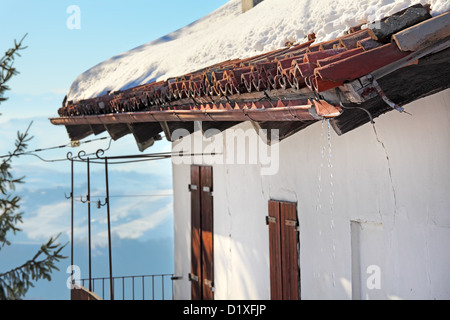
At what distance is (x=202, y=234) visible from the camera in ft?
29.2

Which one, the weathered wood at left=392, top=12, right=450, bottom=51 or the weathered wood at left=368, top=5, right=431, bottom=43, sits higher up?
the weathered wood at left=368, top=5, right=431, bottom=43

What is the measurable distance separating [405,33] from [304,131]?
2993 mm

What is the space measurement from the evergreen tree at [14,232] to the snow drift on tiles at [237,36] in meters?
2.26

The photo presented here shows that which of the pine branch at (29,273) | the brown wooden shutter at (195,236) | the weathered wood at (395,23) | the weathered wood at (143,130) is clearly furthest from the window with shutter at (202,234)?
the weathered wood at (395,23)

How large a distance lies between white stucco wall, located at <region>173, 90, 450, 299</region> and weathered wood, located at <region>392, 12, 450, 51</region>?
1186 mm

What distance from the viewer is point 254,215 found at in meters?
7.39

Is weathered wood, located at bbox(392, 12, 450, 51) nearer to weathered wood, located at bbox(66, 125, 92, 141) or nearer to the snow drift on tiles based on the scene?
the snow drift on tiles

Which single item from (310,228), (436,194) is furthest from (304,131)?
(436,194)

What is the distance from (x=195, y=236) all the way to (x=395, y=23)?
19.9 feet

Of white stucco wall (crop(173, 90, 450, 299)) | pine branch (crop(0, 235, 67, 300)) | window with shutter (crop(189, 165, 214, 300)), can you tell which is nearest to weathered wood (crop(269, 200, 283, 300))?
white stucco wall (crop(173, 90, 450, 299))

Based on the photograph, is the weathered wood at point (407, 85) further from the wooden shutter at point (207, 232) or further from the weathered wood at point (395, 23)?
the wooden shutter at point (207, 232)

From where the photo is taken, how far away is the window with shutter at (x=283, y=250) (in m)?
6.50

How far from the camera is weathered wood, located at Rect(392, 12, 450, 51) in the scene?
3.32 m
